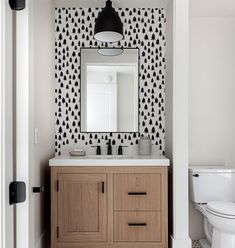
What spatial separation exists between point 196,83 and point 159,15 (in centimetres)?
86

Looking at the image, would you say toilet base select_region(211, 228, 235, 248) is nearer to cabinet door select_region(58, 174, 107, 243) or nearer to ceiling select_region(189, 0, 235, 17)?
cabinet door select_region(58, 174, 107, 243)

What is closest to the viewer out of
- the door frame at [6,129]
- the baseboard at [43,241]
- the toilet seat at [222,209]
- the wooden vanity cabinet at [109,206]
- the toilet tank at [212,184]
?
the door frame at [6,129]

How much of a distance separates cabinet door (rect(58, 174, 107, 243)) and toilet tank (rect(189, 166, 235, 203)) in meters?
0.95

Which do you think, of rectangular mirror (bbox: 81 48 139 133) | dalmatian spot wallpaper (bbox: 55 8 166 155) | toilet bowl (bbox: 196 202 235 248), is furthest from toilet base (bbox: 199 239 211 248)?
rectangular mirror (bbox: 81 48 139 133)

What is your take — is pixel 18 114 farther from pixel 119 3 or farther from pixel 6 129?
pixel 119 3

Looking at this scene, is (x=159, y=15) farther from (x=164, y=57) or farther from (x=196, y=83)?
(x=196, y=83)

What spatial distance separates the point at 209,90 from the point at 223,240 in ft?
5.09

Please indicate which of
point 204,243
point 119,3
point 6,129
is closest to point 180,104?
point 119,3

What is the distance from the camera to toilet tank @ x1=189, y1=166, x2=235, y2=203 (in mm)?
2854

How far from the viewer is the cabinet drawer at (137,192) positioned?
2607 millimetres

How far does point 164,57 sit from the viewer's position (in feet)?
10.4

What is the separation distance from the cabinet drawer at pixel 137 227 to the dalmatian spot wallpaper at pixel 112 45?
81cm

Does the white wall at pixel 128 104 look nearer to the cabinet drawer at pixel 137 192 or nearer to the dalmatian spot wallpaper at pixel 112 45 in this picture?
the dalmatian spot wallpaper at pixel 112 45

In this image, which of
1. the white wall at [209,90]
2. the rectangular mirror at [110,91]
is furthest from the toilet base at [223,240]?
the rectangular mirror at [110,91]
